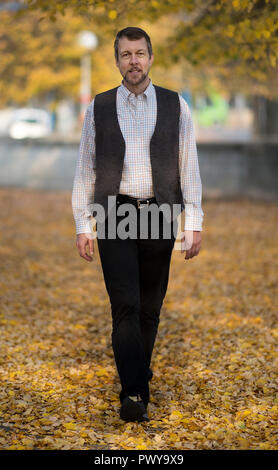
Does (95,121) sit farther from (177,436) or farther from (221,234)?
(221,234)

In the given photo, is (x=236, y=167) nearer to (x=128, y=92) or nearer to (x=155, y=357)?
(x=155, y=357)

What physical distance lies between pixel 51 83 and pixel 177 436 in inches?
1217

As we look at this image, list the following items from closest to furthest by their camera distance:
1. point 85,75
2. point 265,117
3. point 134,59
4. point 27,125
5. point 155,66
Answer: point 134,59 → point 155,66 → point 265,117 → point 85,75 → point 27,125

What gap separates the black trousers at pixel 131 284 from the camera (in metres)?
4.05

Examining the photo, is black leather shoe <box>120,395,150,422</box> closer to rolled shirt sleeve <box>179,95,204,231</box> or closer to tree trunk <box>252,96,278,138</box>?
rolled shirt sleeve <box>179,95,204,231</box>

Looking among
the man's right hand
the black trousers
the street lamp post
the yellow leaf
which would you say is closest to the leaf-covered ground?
the yellow leaf

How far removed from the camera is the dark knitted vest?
398cm

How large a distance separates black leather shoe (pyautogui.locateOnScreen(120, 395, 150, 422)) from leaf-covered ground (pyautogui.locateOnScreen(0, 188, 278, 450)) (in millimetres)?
75

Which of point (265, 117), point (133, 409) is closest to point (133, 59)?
point (133, 409)

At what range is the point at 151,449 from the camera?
3832 mm

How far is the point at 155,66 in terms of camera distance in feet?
32.7

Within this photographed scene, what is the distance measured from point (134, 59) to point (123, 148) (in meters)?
0.48

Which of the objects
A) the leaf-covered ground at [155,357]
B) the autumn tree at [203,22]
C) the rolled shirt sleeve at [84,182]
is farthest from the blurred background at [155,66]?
the leaf-covered ground at [155,357]

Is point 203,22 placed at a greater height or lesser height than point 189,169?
greater
